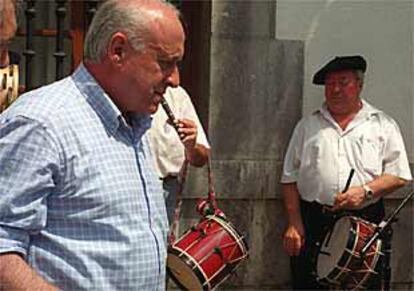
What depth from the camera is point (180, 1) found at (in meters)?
6.57

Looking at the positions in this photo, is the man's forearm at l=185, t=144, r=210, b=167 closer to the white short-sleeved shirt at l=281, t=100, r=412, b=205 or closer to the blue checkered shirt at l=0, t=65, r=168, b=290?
the white short-sleeved shirt at l=281, t=100, r=412, b=205

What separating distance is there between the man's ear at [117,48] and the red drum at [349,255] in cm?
313

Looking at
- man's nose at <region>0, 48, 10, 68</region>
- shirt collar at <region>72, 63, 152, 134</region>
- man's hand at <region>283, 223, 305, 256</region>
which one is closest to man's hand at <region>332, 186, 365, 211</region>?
man's hand at <region>283, 223, 305, 256</region>

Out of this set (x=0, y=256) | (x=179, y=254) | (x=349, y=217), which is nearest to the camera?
(x=0, y=256)

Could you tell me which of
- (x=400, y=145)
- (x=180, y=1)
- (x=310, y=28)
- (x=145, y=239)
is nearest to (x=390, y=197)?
(x=400, y=145)

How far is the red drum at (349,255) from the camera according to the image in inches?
225

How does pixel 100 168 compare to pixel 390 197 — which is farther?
pixel 390 197

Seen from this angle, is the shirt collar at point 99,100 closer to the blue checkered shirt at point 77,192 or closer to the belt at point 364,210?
the blue checkered shirt at point 77,192

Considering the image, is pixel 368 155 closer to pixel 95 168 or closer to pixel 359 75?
pixel 359 75

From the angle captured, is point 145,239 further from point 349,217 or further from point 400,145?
point 400,145

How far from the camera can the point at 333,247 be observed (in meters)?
5.87

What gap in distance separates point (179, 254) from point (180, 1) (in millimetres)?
1991

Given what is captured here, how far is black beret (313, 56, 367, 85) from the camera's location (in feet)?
20.3

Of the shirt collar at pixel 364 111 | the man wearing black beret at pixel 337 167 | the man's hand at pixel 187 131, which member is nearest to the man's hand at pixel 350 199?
the man wearing black beret at pixel 337 167
